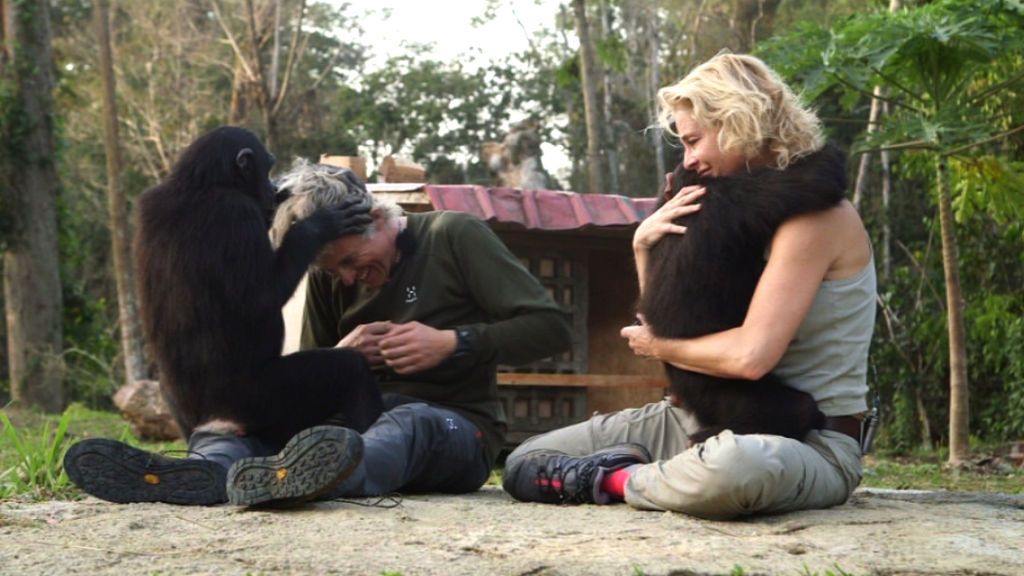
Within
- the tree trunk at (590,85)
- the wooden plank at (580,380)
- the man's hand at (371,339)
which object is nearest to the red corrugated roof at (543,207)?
the wooden plank at (580,380)

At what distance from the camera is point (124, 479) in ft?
13.9

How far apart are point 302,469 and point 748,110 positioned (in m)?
1.65

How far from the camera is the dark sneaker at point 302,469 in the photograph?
393 centimetres

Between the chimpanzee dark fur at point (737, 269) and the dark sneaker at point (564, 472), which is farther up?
the chimpanzee dark fur at point (737, 269)

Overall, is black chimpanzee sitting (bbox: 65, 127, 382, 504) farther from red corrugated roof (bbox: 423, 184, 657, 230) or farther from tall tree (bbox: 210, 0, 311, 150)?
Result: tall tree (bbox: 210, 0, 311, 150)

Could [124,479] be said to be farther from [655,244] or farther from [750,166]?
[750,166]

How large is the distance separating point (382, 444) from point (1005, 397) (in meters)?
8.56

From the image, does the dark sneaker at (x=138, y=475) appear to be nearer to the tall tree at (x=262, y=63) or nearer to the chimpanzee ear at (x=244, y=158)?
the chimpanzee ear at (x=244, y=158)

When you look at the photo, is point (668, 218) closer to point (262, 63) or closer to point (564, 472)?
point (564, 472)

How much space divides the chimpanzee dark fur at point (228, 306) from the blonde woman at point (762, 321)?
0.93 metres

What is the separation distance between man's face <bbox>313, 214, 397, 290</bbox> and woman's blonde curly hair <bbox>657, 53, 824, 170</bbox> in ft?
4.03

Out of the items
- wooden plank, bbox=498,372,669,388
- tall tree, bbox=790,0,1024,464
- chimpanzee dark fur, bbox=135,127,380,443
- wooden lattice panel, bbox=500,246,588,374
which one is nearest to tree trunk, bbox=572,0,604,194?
wooden lattice panel, bbox=500,246,588,374

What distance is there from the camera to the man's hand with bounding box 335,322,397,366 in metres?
Answer: 4.91

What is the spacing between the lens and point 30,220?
1919cm
